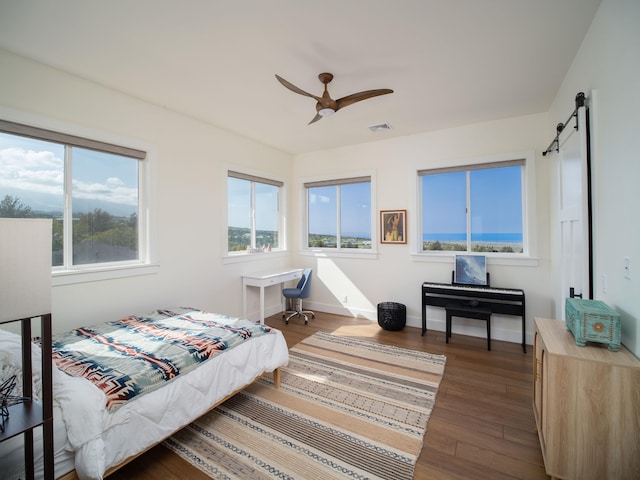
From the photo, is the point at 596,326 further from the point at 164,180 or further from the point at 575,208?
the point at 164,180

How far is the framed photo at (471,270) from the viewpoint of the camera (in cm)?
374

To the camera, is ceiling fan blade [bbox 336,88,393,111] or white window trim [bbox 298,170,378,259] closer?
ceiling fan blade [bbox 336,88,393,111]

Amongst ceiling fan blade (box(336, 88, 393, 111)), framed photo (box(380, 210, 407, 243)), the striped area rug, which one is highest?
ceiling fan blade (box(336, 88, 393, 111))

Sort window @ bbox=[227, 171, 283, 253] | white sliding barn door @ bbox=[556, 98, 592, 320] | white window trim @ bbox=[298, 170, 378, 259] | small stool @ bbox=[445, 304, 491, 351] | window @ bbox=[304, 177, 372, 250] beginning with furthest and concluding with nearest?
window @ bbox=[304, 177, 372, 250], white window trim @ bbox=[298, 170, 378, 259], window @ bbox=[227, 171, 283, 253], small stool @ bbox=[445, 304, 491, 351], white sliding barn door @ bbox=[556, 98, 592, 320]

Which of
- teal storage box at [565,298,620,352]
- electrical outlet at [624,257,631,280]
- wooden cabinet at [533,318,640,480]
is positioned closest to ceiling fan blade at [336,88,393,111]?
electrical outlet at [624,257,631,280]

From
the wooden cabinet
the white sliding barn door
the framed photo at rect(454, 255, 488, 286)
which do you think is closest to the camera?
the wooden cabinet

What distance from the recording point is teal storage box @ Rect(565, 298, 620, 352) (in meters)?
1.52

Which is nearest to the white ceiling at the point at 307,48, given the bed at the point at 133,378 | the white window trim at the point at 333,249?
the white window trim at the point at 333,249

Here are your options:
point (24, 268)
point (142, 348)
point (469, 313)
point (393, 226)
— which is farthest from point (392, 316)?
point (24, 268)

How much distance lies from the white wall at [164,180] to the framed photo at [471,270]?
2.89 m

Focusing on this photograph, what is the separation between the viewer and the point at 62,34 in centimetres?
209

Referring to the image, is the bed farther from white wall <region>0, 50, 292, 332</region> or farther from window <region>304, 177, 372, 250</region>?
window <region>304, 177, 372, 250</region>

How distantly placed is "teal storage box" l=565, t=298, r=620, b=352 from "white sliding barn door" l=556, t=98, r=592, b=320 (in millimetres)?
602

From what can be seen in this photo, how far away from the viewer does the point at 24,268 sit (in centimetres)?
102
